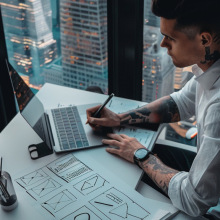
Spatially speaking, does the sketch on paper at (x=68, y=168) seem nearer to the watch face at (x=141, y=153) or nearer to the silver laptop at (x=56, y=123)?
the silver laptop at (x=56, y=123)

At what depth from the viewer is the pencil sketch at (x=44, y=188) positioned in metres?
1.04

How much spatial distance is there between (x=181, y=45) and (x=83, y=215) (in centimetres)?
60

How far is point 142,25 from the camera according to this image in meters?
1.87

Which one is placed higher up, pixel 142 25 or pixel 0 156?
pixel 142 25

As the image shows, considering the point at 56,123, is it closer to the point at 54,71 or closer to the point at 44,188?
the point at 44,188

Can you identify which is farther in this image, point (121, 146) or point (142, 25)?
point (142, 25)

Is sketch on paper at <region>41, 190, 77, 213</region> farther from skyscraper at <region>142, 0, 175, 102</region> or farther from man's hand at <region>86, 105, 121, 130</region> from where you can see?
skyscraper at <region>142, 0, 175, 102</region>

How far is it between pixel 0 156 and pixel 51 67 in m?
1.02

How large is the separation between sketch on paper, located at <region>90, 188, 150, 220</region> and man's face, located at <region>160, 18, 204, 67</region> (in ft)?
1.59

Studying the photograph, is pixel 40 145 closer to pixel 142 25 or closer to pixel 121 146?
pixel 121 146

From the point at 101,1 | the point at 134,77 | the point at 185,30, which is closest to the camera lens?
the point at 185,30

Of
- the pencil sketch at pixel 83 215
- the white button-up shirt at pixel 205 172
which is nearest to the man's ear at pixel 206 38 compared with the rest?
the white button-up shirt at pixel 205 172

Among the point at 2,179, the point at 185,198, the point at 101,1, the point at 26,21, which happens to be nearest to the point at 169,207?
the point at 185,198

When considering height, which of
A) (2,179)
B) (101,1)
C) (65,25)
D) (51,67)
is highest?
(101,1)
